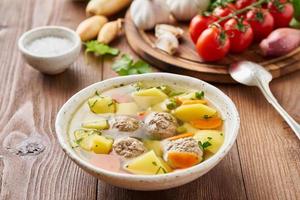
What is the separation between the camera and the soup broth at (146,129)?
169 centimetres

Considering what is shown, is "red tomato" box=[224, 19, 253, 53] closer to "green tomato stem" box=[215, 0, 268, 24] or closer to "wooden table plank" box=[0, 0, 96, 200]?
"green tomato stem" box=[215, 0, 268, 24]

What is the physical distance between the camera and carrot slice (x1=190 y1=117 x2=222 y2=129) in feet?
6.04

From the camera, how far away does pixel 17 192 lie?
180 centimetres

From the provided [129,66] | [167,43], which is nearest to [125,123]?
[129,66]

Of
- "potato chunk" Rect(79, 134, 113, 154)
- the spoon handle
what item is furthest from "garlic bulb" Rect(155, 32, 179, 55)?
"potato chunk" Rect(79, 134, 113, 154)

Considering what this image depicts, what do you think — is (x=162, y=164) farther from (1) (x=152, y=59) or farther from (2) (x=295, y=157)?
(1) (x=152, y=59)

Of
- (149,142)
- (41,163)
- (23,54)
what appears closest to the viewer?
(149,142)

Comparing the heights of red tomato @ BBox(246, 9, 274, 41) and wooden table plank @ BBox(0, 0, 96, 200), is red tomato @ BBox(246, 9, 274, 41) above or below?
above

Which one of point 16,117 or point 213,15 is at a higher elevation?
point 213,15

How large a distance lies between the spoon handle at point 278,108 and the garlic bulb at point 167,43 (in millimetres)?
421

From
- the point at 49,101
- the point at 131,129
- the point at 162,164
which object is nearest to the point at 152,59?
the point at 49,101

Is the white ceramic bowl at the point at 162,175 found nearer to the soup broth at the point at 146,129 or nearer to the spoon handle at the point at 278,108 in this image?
the soup broth at the point at 146,129

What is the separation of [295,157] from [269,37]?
0.66m

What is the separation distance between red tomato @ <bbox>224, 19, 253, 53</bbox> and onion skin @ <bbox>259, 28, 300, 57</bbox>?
0.07 m
